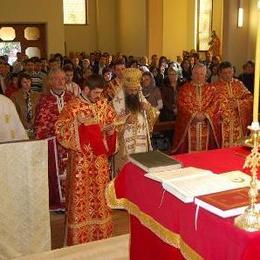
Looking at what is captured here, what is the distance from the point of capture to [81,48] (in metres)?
20.1

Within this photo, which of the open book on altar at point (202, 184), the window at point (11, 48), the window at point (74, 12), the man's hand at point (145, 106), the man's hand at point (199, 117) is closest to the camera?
the open book on altar at point (202, 184)

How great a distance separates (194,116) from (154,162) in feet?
13.2

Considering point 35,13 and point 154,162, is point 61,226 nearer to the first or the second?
point 154,162

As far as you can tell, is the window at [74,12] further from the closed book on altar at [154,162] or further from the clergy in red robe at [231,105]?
the closed book on altar at [154,162]

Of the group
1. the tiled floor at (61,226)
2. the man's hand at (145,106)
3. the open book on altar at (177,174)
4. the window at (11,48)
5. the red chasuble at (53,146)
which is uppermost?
the window at (11,48)

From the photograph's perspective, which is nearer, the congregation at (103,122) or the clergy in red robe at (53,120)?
the congregation at (103,122)

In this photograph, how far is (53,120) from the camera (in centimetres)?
568

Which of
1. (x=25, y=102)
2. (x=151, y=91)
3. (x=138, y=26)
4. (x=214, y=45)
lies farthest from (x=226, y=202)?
(x=214, y=45)

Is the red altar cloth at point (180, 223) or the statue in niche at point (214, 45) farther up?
the statue in niche at point (214, 45)

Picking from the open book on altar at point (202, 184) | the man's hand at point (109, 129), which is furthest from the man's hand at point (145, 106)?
the open book on altar at point (202, 184)

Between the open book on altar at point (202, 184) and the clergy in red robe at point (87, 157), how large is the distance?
2.05m

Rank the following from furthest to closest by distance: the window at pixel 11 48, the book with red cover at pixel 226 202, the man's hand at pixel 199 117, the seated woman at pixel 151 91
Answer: the window at pixel 11 48
the seated woman at pixel 151 91
the man's hand at pixel 199 117
the book with red cover at pixel 226 202

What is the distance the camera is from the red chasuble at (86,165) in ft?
15.1

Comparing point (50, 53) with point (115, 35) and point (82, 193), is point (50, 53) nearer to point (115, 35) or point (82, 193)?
point (115, 35)
